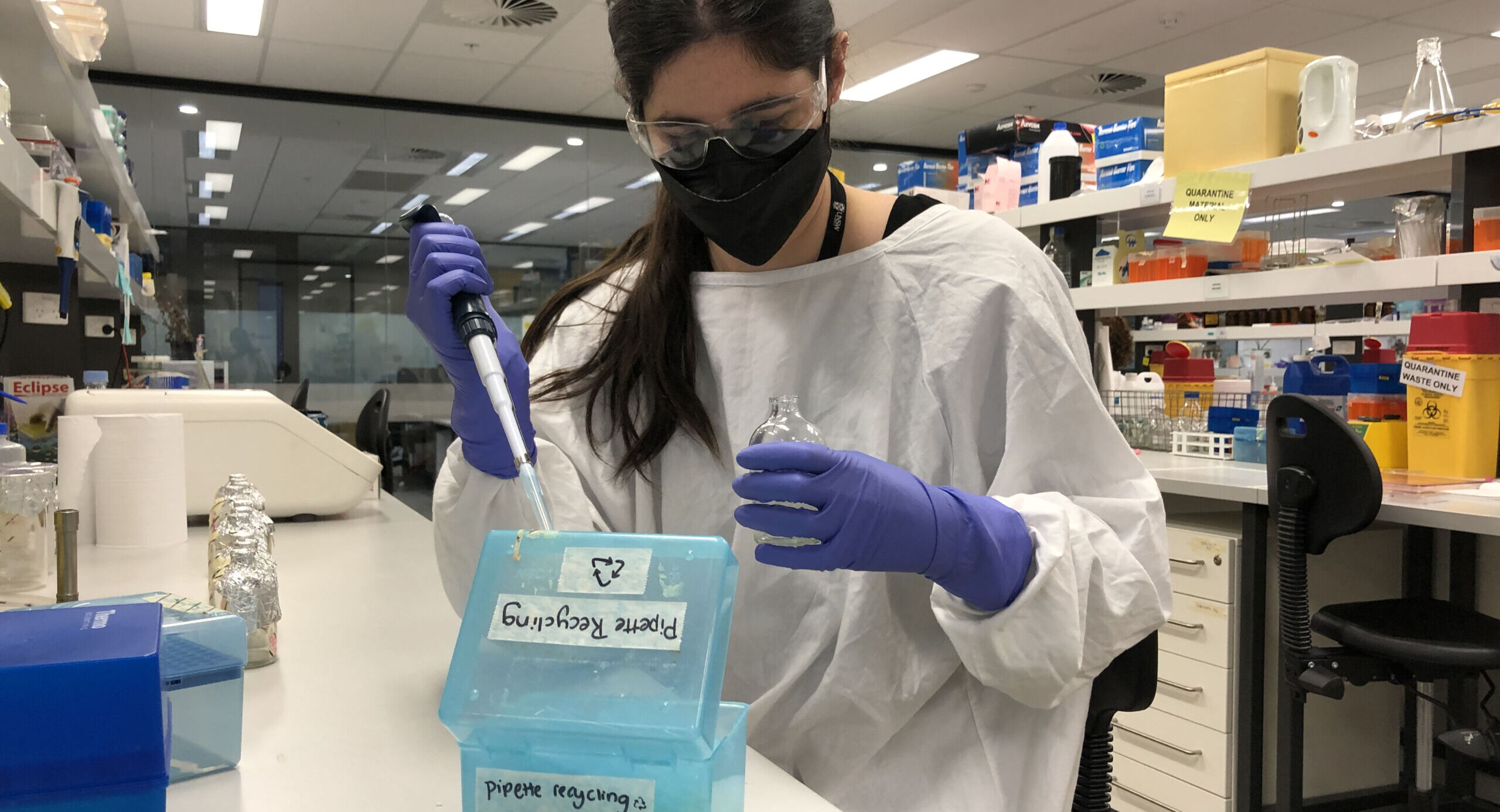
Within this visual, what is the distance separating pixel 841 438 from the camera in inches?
44.2

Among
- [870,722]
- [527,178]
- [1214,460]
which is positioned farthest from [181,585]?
[527,178]

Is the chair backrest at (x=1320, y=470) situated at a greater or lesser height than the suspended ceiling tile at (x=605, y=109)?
lesser

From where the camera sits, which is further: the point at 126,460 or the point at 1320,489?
the point at 1320,489

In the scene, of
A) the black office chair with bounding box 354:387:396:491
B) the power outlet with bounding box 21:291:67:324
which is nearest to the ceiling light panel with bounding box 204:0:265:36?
the black office chair with bounding box 354:387:396:491

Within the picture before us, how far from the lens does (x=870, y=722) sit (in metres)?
1.04

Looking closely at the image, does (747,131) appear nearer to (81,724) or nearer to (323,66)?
(81,724)

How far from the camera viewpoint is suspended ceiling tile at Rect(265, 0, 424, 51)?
4734 millimetres

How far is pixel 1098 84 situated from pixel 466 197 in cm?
420

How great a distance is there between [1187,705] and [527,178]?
5.76 meters

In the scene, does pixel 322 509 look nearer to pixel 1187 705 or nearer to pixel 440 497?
pixel 440 497

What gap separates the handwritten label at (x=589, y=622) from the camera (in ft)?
1.77

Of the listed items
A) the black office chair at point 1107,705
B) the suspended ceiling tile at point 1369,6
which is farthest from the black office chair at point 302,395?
the suspended ceiling tile at point 1369,6

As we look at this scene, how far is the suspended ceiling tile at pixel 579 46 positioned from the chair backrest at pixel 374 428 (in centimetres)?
193

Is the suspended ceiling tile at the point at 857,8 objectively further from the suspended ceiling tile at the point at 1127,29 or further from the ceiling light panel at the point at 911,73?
the suspended ceiling tile at the point at 1127,29
